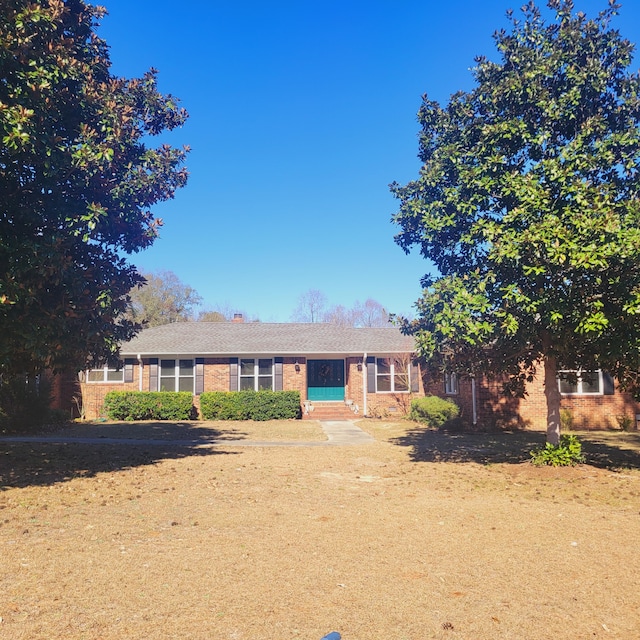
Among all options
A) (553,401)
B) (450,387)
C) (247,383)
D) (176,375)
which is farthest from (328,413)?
(553,401)

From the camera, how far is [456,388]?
21.5 metres

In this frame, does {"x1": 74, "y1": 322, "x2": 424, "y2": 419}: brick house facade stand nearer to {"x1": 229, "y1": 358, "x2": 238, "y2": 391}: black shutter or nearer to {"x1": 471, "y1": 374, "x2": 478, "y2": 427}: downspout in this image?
{"x1": 229, "y1": 358, "x2": 238, "y2": 391}: black shutter

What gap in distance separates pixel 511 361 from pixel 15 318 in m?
8.93

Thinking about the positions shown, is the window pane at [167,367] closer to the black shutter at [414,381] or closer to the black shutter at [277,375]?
the black shutter at [277,375]

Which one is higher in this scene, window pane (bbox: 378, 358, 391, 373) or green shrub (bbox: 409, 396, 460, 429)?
window pane (bbox: 378, 358, 391, 373)

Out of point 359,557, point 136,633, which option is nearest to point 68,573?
point 136,633

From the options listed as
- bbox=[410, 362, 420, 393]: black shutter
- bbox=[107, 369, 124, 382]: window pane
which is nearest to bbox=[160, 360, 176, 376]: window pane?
bbox=[107, 369, 124, 382]: window pane

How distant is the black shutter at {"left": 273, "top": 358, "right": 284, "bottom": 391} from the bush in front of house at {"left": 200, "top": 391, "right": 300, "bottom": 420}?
110cm

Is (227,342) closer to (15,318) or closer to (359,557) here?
(15,318)

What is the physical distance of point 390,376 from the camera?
23.5 meters

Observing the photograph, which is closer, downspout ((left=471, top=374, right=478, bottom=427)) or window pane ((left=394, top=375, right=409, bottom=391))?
downspout ((left=471, top=374, right=478, bottom=427))

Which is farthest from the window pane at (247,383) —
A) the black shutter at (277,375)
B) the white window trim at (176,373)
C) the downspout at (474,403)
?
the downspout at (474,403)

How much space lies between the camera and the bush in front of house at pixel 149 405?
2148cm

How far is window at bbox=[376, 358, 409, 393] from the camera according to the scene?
23.3 m
